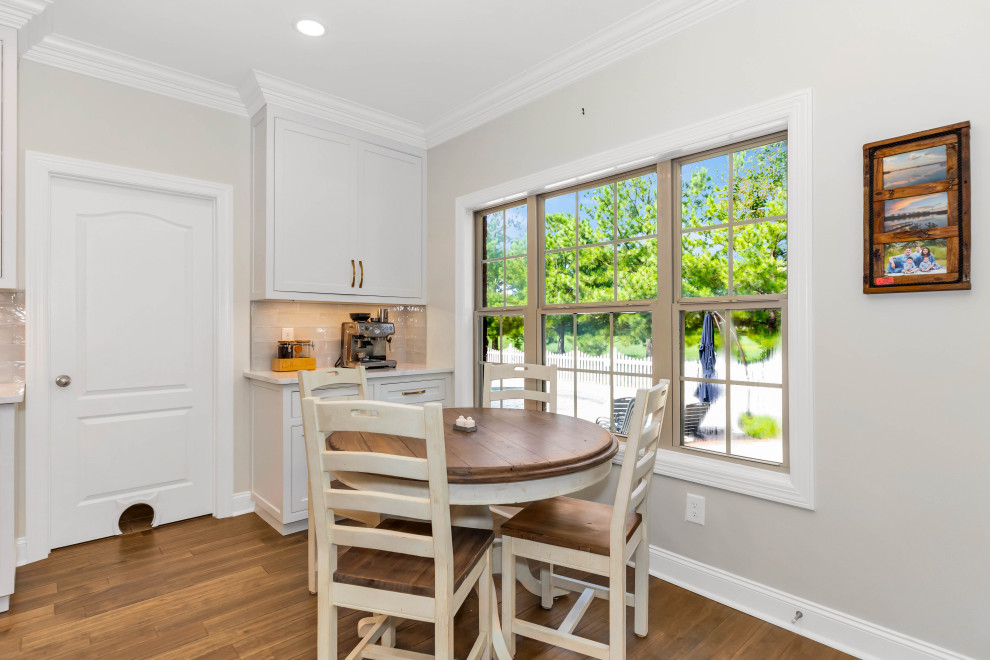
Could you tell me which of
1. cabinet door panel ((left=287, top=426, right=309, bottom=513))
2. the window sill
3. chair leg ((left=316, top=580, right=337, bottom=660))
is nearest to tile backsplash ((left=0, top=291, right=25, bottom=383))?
cabinet door panel ((left=287, top=426, right=309, bottom=513))

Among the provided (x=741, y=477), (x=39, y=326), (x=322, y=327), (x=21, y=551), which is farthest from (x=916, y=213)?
(x=21, y=551)

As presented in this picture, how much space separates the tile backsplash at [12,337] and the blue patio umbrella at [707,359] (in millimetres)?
3507

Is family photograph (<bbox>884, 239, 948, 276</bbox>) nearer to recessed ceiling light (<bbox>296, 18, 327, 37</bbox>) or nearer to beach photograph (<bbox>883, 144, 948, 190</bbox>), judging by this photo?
beach photograph (<bbox>883, 144, 948, 190</bbox>)

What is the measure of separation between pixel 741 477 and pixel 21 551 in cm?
358

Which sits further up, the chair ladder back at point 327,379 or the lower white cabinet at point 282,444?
the chair ladder back at point 327,379

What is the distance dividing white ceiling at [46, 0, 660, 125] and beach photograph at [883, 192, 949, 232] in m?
1.40

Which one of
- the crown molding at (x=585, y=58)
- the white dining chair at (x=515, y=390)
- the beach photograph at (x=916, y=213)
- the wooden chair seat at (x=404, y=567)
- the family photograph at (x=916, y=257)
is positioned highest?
the crown molding at (x=585, y=58)

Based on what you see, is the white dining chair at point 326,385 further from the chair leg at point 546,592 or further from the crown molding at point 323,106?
the crown molding at point 323,106

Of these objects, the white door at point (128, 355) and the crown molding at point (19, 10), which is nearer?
the crown molding at point (19, 10)

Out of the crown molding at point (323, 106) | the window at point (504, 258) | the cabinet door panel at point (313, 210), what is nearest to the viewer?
the crown molding at point (323, 106)

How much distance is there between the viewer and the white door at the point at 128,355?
292 cm

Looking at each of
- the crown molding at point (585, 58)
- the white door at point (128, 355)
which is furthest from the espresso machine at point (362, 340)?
the crown molding at point (585, 58)

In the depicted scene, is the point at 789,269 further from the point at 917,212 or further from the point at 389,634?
the point at 389,634

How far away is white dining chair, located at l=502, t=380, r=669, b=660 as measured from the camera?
1721mm
